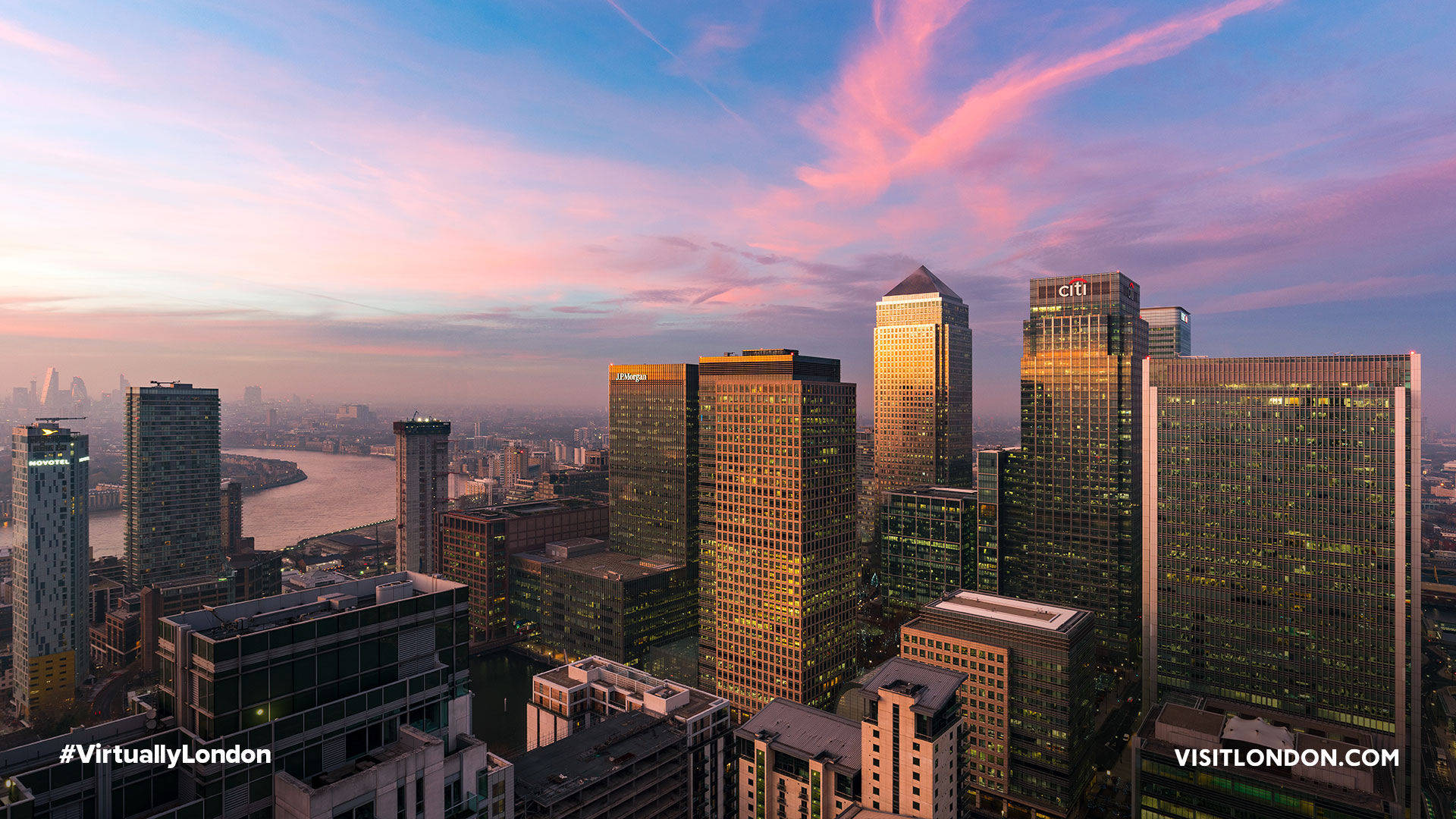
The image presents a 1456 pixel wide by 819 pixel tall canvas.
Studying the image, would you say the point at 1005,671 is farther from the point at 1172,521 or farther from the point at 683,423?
the point at 683,423

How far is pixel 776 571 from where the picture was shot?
126 meters

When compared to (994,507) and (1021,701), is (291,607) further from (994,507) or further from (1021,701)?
(994,507)

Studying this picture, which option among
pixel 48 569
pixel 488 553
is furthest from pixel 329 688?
pixel 48 569

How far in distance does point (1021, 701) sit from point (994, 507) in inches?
3242

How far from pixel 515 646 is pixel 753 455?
9325 centimetres

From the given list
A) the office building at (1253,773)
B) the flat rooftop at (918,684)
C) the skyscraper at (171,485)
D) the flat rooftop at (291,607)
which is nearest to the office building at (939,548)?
the office building at (1253,773)

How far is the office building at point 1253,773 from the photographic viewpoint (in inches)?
2968

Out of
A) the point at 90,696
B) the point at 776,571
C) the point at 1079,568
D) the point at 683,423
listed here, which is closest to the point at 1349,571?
the point at 1079,568

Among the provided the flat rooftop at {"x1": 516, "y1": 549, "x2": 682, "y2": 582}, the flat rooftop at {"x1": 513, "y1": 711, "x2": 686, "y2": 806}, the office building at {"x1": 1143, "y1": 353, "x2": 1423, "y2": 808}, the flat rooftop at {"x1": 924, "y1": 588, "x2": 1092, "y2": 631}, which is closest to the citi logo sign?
the office building at {"x1": 1143, "y1": 353, "x2": 1423, "y2": 808}

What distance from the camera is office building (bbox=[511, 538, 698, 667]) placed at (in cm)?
15850

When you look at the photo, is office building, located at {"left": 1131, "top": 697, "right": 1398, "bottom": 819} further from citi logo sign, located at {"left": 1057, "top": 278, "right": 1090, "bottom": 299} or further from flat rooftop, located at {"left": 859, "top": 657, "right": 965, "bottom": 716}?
citi logo sign, located at {"left": 1057, "top": 278, "right": 1090, "bottom": 299}

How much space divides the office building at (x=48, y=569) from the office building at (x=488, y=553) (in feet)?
246

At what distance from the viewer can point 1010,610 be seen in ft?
383

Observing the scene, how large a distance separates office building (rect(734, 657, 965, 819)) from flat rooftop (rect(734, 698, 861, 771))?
0.11 meters
